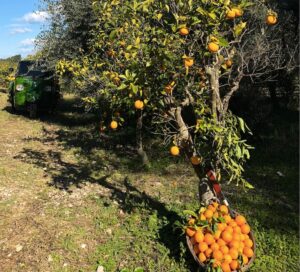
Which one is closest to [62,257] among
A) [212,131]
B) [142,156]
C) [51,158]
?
[212,131]

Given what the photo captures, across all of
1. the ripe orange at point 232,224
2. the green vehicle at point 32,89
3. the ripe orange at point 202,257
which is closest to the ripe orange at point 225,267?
the ripe orange at point 202,257

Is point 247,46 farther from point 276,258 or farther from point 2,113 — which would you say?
point 2,113

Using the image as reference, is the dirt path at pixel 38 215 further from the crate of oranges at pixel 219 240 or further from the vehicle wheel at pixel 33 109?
the vehicle wheel at pixel 33 109

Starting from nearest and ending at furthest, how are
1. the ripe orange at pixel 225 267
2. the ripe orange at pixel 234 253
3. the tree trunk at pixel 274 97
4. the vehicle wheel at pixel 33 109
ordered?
the ripe orange at pixel 225 267 < the ripe orange at pixel 234 253 < the tree trunk at pixel 274 97 < the vehicle wheel at pixel 33 109

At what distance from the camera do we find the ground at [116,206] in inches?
203

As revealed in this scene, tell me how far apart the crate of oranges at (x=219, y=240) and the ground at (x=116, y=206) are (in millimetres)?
427

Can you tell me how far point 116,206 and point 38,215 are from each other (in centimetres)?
123

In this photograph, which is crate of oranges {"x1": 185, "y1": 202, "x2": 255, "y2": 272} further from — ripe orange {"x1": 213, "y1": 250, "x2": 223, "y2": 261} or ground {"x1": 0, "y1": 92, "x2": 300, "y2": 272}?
Result: ground {"x1": 0, "y1": 92, "x2": 300, "y2": 272}

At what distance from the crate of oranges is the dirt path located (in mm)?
1402

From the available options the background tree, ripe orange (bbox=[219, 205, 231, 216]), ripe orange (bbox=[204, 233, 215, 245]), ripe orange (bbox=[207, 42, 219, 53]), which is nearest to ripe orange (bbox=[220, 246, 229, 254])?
ripe orange (bbox=[204, 233, 215, 245])

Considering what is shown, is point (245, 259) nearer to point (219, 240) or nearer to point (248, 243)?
point (248, 243)

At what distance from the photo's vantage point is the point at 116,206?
6.60 m

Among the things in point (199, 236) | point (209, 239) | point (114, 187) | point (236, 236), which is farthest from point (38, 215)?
point (236, 236)

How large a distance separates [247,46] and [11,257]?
731cm
